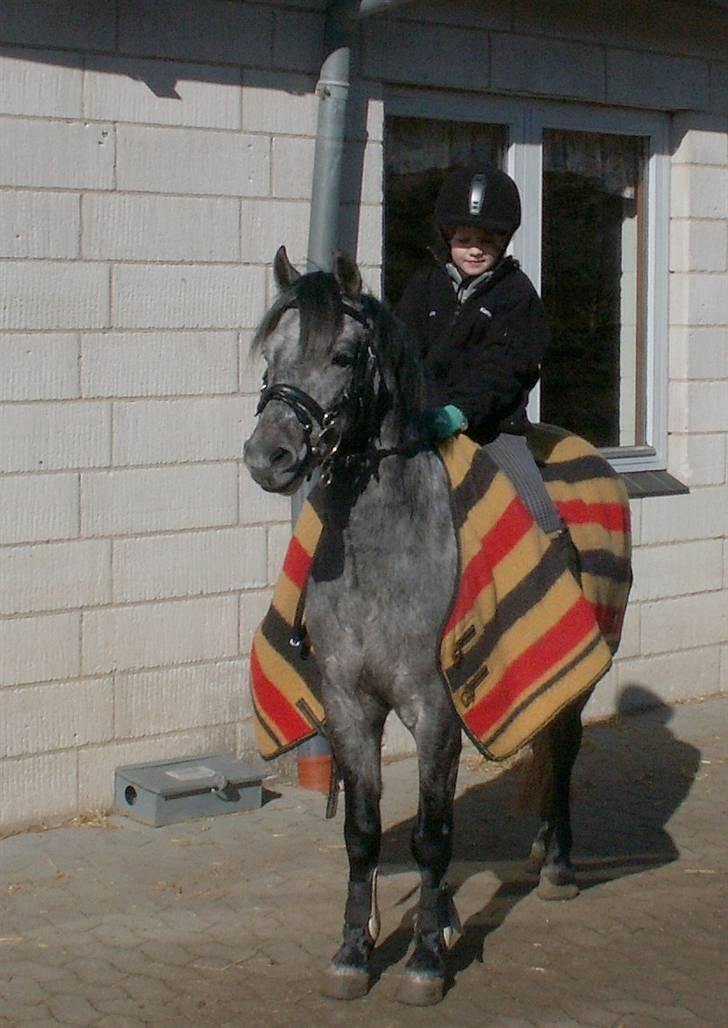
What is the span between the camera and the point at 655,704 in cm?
834

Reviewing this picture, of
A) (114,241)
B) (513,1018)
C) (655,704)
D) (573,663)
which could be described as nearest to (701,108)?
(655,704)

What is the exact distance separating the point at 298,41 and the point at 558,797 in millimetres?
3248

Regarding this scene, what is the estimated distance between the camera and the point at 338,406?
427cm

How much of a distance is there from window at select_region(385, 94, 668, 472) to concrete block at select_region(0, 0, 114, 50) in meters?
1.94

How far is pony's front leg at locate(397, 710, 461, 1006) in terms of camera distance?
4641 mm

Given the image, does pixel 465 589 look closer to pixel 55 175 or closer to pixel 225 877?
pixel 225 877

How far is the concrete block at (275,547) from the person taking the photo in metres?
6.91

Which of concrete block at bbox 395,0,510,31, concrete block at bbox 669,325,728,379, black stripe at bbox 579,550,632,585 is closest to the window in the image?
concrete block at bbox 669,325,728,379

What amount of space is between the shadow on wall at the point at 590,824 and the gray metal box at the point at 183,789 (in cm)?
61

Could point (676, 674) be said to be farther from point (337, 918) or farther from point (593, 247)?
point (337, 918)

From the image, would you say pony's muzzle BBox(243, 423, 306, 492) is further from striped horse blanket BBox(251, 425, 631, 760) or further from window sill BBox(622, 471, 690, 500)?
window sill BBox(622, 471, 690, 500)

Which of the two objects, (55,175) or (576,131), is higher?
(576,131)

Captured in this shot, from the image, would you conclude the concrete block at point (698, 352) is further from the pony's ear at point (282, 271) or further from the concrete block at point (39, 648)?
the pony's ear at point (282, 271)

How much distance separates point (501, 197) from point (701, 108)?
12.4 feet
